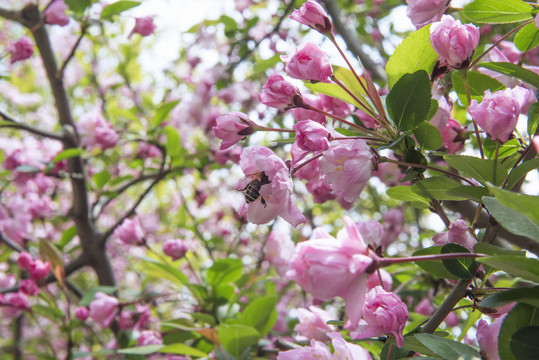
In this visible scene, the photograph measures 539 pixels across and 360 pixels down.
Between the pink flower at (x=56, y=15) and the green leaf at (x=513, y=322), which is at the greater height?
the pink flower at (x=56, y=15)

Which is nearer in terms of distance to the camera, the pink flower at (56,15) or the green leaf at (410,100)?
the green leaf at (410,100)

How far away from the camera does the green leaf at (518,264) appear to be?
0.52m

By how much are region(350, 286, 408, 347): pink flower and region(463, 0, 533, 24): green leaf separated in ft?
1.81

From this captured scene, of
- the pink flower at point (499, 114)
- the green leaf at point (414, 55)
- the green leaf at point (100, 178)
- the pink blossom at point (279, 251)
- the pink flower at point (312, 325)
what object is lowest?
the pink blossom at point (279, 251)

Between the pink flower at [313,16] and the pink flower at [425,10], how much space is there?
17 centimetres

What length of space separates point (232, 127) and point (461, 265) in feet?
1.40

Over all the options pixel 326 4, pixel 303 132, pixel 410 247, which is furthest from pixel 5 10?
pixel 410 247

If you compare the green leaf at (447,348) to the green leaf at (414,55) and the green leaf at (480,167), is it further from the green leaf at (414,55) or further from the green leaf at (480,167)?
the green leaf at (414,55)

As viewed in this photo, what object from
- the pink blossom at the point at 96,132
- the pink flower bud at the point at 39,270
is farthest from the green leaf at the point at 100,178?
the pink flower bud at the point at 39,270

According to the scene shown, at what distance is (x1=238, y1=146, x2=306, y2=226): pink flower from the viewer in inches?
28.0

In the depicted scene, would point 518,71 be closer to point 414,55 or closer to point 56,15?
point 414,55

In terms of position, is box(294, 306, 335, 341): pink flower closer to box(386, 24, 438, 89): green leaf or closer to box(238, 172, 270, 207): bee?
box(238, 172, 270, 207): bee

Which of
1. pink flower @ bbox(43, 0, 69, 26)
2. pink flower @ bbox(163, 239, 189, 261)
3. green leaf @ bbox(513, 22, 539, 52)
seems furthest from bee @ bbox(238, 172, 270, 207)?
pink flower @ bbox(43, 0, 69, 26)

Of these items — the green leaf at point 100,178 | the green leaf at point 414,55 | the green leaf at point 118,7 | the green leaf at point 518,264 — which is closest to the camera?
the green leaf at point 518,264
